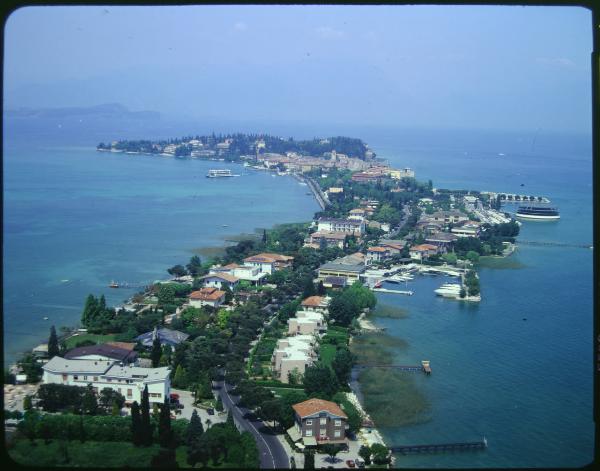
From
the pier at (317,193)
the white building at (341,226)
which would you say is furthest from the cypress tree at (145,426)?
the pier at (317,193)

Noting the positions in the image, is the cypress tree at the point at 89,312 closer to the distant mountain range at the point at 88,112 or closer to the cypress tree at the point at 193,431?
the cypress tree at the point at 193,431

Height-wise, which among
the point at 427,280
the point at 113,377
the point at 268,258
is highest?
the point at 113,377

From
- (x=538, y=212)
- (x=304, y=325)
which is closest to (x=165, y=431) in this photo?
(x=304, y=325)

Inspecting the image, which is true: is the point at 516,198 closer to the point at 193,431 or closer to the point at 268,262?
the point at 268,262

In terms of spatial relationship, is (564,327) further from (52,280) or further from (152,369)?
(52,280)

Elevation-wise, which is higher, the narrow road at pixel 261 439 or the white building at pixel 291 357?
the white building at pixel 291 357

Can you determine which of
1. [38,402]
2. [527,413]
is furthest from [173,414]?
[527,413]
